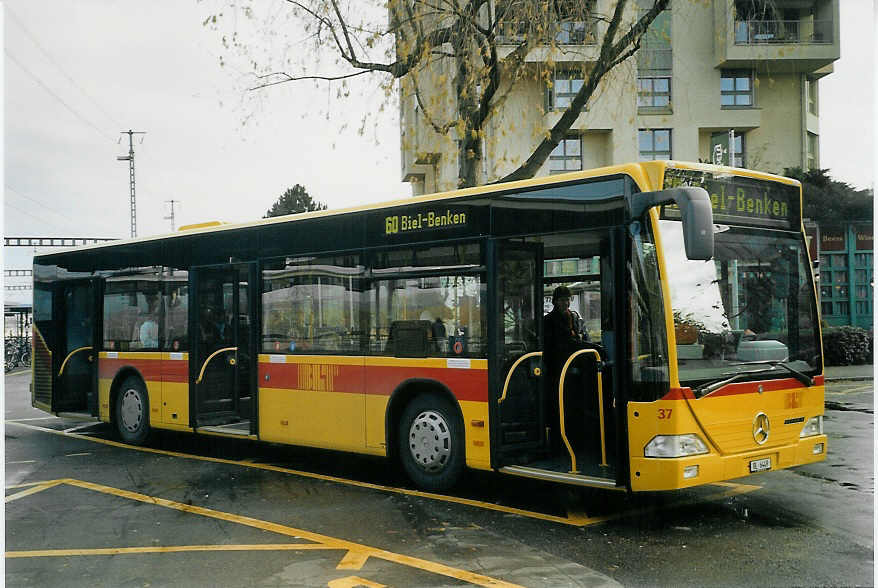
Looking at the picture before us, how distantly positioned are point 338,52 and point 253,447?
7.61 meters

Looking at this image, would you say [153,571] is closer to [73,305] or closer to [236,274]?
[236,274]

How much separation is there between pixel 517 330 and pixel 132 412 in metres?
7.01

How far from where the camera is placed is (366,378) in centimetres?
988

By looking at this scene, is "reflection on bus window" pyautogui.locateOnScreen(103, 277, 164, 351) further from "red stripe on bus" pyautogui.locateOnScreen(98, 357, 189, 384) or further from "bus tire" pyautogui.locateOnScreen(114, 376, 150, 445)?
"bus tire" pyautogui.locateOnScreen(114, 376, 150, 445)

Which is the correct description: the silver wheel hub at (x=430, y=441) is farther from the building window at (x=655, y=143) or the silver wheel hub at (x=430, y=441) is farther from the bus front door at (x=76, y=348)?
the building window at (x=655, y=143)

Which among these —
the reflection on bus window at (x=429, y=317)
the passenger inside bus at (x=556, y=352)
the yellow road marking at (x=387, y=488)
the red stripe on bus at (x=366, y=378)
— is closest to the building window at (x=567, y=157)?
the yellow road marking at (x=387, y=488)

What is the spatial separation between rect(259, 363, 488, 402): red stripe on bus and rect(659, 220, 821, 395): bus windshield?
2.15 meters

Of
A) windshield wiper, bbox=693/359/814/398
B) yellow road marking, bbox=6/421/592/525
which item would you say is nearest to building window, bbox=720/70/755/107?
yellow road marking, bbox=6/421/592/525

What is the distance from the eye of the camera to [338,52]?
16.7 metres

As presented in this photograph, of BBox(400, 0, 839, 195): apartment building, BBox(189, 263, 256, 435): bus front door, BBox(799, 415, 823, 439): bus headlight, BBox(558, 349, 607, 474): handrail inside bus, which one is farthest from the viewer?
BBox(400, 0, 839, 195): apartment building

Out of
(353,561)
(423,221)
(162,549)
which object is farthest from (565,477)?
(162,549)

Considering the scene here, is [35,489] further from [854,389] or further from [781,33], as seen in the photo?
[781,33]

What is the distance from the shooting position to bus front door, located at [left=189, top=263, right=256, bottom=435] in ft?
39.9

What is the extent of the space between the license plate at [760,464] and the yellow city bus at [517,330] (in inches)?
0.5
